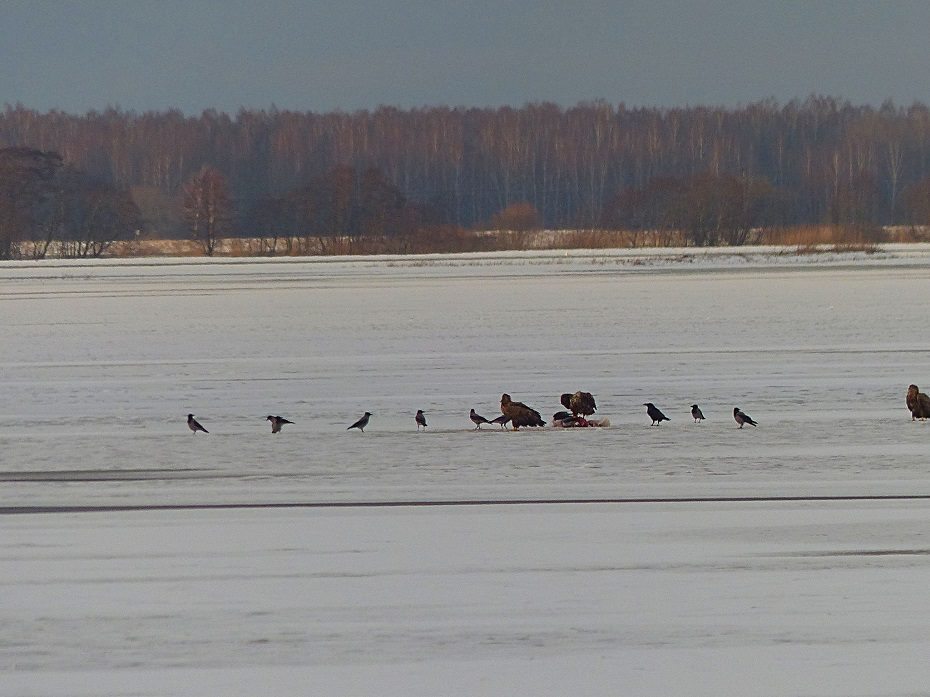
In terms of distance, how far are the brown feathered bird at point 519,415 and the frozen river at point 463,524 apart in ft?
0.59

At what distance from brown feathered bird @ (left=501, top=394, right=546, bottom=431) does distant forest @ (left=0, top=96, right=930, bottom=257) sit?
5806cm

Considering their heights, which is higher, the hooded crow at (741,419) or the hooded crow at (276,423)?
the hooded crow at (741,419)

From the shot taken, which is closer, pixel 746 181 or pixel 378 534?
pixel 378 534

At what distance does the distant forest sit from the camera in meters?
70.1

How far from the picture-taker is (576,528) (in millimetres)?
6211

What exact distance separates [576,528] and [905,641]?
1.91 m

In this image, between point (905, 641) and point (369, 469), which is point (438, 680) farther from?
point (369, 469)

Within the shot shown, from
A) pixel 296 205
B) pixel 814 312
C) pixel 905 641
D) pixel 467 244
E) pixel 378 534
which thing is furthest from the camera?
pixel 296 205

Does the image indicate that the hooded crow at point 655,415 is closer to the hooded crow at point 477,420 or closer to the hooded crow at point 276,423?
the hooded crow at point 477,420

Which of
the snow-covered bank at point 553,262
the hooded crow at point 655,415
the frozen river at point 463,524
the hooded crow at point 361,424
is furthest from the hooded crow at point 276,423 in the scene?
the snow-covered bank at point 553,262

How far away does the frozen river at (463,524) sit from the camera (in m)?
4.43

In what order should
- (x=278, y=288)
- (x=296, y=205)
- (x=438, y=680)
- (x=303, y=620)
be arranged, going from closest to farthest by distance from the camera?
(x=438, y=680) < (x=303, y=620) < (x=278, y=288) < (x=296, y=205)

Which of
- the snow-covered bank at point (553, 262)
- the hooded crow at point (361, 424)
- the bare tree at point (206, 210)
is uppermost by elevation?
the bare tree at point (206, 210)

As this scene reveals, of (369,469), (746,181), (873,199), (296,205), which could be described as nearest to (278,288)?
(369,469)
